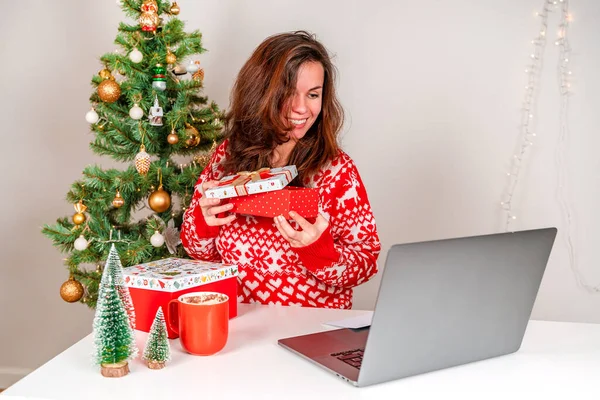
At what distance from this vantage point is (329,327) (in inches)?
53.6

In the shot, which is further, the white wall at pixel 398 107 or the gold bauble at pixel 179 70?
the white wall at pixel 398 107

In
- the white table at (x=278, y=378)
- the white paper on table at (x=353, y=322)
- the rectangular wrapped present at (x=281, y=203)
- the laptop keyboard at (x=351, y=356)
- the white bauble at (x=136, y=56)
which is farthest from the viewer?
the white bauble at (x=136, y=56)

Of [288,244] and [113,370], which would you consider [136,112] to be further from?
[113,370]

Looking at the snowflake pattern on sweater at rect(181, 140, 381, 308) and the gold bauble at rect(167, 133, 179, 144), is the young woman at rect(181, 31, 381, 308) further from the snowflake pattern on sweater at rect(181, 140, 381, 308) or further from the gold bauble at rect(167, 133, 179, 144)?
the gold bauble at rect(167, 133, 179, 144)

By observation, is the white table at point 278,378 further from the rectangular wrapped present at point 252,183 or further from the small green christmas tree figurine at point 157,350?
the rectangular wrapped present at point 252,183

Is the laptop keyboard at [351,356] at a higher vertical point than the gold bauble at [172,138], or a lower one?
lower

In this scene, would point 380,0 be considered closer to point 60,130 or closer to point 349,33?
point 349,33

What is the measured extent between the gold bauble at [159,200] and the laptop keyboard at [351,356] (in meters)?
1.11

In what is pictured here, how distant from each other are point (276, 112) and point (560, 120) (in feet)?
4.50

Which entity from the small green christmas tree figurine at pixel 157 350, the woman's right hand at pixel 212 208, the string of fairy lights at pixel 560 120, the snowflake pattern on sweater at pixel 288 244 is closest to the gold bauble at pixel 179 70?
the snowflake pattern on sweater at pixel 288 244

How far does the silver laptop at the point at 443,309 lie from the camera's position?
3.35ft

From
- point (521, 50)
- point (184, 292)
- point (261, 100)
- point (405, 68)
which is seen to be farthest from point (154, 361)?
point (521, 50)

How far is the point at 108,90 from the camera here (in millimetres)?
2043

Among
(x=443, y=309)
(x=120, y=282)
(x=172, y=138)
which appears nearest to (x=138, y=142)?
(x=172, y=138)
